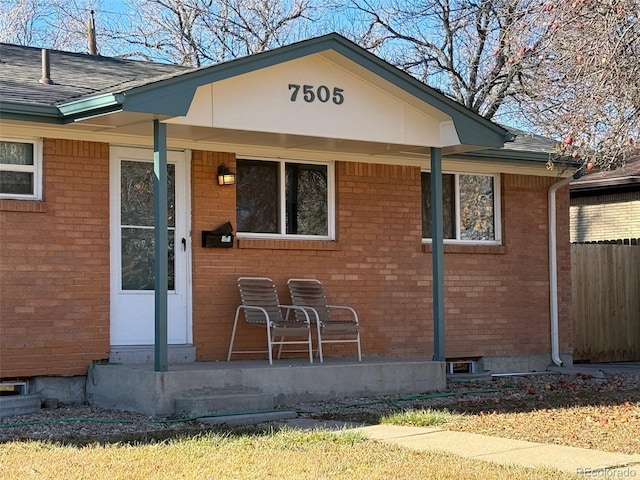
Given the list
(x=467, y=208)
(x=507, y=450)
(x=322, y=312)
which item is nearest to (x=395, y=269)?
(x=322, y=312)

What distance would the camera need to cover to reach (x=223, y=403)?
33.8 ft

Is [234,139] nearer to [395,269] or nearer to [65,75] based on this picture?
[65,75]

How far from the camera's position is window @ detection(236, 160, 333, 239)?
12.9m

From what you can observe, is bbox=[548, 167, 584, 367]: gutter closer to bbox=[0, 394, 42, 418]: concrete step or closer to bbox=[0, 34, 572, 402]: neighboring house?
bbox=[0, 34, 572, 402]: neighboring house

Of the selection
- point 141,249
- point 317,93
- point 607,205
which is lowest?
point 141,249

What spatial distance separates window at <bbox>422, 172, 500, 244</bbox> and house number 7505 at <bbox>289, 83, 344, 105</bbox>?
2997 mm

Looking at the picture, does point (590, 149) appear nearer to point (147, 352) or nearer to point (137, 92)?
point (137, 92)

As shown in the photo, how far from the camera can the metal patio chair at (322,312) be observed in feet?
39.7

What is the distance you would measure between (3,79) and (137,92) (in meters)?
2.47

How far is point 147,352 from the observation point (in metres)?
11.8

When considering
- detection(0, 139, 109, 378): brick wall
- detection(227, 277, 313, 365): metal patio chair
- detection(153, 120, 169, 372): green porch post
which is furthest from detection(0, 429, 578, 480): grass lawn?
detection(227, 277, 313, 365): metal patio chair

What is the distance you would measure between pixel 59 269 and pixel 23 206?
30.8 inches

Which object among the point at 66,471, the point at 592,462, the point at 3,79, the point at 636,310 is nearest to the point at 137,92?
the point at 3,79

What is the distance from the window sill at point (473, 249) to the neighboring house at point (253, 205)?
0.07 ft
